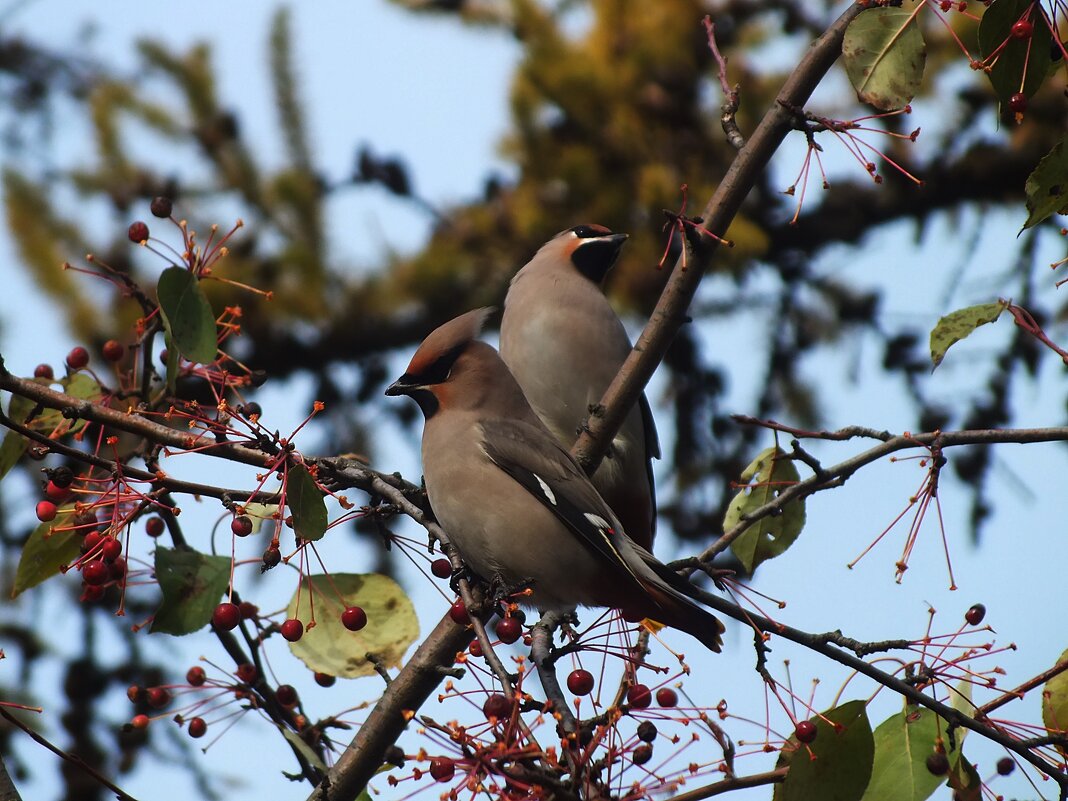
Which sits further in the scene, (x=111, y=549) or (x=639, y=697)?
(x=111, y=549)

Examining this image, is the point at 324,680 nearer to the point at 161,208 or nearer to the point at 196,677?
the point at 196,677

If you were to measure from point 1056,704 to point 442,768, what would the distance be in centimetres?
104

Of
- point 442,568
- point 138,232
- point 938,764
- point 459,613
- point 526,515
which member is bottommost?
point 938,764

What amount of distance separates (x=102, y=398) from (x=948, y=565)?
1749mm

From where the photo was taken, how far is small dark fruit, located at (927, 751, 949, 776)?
2.15 metres

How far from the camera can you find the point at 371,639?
279cm

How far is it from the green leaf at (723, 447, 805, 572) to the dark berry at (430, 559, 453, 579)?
0.61 m

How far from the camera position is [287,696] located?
292 centimetres

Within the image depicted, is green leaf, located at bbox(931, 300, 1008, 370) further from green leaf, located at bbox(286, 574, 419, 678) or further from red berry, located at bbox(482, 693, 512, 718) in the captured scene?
green leaf, located at bbox(286, 574, 419, 678)

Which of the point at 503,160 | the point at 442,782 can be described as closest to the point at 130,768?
the point at 503,160

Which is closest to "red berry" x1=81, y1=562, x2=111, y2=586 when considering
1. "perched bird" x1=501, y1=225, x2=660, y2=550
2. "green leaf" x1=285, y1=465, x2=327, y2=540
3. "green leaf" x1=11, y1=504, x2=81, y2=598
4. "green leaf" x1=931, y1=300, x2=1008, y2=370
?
"green leaf" x1=11, y1=504, x2=81, y2=598

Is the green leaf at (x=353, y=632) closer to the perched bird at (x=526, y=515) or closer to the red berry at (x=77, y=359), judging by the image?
the perched bird at (x=526, y=515)

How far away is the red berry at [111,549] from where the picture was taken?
7.94ft

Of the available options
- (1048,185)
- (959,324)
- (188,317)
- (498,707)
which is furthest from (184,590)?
(1048,185)
